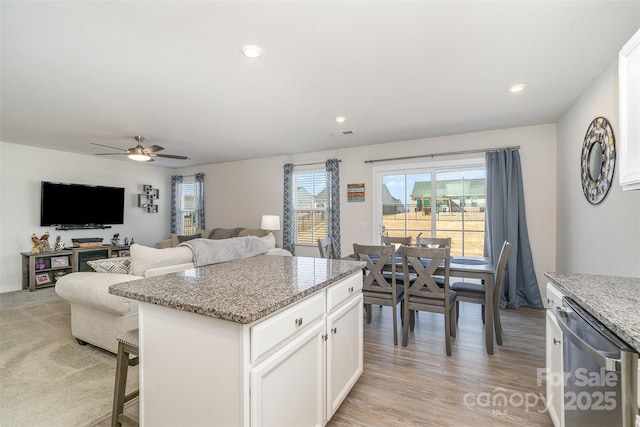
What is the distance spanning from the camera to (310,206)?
586 centimetres

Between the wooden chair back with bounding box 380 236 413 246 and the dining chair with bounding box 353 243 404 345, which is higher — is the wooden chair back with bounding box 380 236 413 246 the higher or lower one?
the higher one

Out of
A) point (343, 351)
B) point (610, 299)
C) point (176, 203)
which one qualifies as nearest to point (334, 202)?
point (343, 351)

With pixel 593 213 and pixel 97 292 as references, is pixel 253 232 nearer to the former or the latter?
pixel 97 292

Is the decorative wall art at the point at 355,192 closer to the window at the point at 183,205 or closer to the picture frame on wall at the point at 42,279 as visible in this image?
the window at the point at 183,205

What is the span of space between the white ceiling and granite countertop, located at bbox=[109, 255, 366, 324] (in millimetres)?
1605

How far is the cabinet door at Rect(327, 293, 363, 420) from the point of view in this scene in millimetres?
1729

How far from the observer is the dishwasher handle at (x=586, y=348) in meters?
0.95

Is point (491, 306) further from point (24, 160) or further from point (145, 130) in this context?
point (24, 160)

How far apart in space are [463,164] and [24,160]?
747cm

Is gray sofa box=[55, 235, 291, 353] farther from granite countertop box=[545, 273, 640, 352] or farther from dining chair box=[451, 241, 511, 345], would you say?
granite countertop box=[545, 273, 640, 352]

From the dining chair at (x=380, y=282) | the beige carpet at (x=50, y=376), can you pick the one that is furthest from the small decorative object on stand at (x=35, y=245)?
the dining chair at (x=380, y=282)

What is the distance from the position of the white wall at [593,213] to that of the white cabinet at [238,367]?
2392 millimetres

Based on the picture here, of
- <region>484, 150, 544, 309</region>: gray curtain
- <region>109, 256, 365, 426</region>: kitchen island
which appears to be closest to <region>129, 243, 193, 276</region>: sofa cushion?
<region>109, 256, 365, 426</region>: kitchen island

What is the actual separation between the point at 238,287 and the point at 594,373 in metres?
1.54
